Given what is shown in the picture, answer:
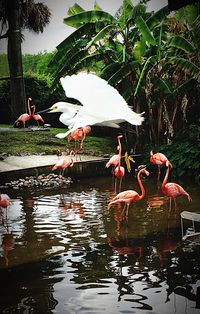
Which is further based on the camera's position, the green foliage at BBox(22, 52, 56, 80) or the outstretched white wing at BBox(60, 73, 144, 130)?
the green foliage at BBox(22, 52, 56, 80)

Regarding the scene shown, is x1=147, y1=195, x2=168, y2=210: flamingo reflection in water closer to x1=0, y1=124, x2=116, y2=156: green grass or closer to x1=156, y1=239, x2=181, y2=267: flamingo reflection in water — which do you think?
x1=156, y1=239, x2=181, y2=267: flamingo reflection in water

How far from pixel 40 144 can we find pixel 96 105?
398cm

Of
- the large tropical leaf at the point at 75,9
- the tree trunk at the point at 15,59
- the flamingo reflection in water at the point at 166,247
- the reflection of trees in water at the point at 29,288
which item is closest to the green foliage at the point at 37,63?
the tree trunk at the point at 15,59

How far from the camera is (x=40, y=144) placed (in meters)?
5.40

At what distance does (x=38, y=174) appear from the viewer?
177 inches

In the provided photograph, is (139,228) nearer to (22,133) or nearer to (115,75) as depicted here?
(115,75)

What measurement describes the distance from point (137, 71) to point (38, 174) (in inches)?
65.0

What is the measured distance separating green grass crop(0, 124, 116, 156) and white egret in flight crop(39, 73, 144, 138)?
3.49m

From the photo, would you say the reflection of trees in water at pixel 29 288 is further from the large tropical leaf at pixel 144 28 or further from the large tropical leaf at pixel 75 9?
the large tropical leaf at pixel 75 9

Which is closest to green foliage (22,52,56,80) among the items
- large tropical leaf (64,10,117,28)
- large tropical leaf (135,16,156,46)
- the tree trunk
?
the tree trunk

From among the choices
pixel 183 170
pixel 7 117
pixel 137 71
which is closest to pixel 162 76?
pixel 137 71

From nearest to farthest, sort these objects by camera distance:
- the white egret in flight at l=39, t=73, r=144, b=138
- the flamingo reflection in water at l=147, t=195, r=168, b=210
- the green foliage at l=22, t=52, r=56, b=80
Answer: the white egret in flight at l=39, t=73, r=144, b=138, the flamingo reflection in water at l=147, t=195, r=168, b=210, the green foliage at l=22, t=52, r=56, b=80

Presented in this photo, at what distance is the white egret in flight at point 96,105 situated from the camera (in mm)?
1374

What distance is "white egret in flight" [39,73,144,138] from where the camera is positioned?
1374 millimetres
